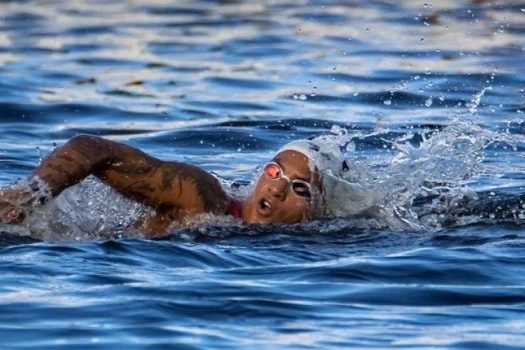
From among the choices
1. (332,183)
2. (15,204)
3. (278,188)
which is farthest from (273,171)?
(15,204)

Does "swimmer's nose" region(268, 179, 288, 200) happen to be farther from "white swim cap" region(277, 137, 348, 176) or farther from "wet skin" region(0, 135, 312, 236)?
"white swim cap" region(277, 137, 348, 176)

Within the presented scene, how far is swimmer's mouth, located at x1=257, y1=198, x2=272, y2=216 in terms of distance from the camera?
931 cm

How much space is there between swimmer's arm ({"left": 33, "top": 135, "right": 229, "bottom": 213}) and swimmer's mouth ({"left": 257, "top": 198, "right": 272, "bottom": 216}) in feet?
0.75

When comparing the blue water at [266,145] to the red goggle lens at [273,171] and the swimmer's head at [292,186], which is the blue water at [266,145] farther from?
the red goggle lens at [273,171]

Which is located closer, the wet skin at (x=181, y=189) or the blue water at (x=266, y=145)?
the blue water at (x=266, y=145)

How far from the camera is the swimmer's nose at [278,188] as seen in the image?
367 inches

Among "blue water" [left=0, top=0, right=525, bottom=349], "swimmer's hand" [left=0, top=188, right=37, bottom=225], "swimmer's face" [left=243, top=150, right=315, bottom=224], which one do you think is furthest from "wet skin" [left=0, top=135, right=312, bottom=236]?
"swimmer's hand" [left=0, top=188, right=37, bottom=225]

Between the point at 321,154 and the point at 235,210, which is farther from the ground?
the point at 321,154

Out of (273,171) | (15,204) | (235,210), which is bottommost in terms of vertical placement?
(235,210)

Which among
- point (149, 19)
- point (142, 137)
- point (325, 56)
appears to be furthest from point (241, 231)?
point (149, 19)

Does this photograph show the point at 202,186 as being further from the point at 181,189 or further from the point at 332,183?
the point at 332,183

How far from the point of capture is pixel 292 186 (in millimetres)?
9383

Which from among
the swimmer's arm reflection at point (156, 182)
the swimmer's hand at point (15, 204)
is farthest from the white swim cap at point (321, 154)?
the swimmer's hand at point (15, 204)

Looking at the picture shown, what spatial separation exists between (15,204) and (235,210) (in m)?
1.32
